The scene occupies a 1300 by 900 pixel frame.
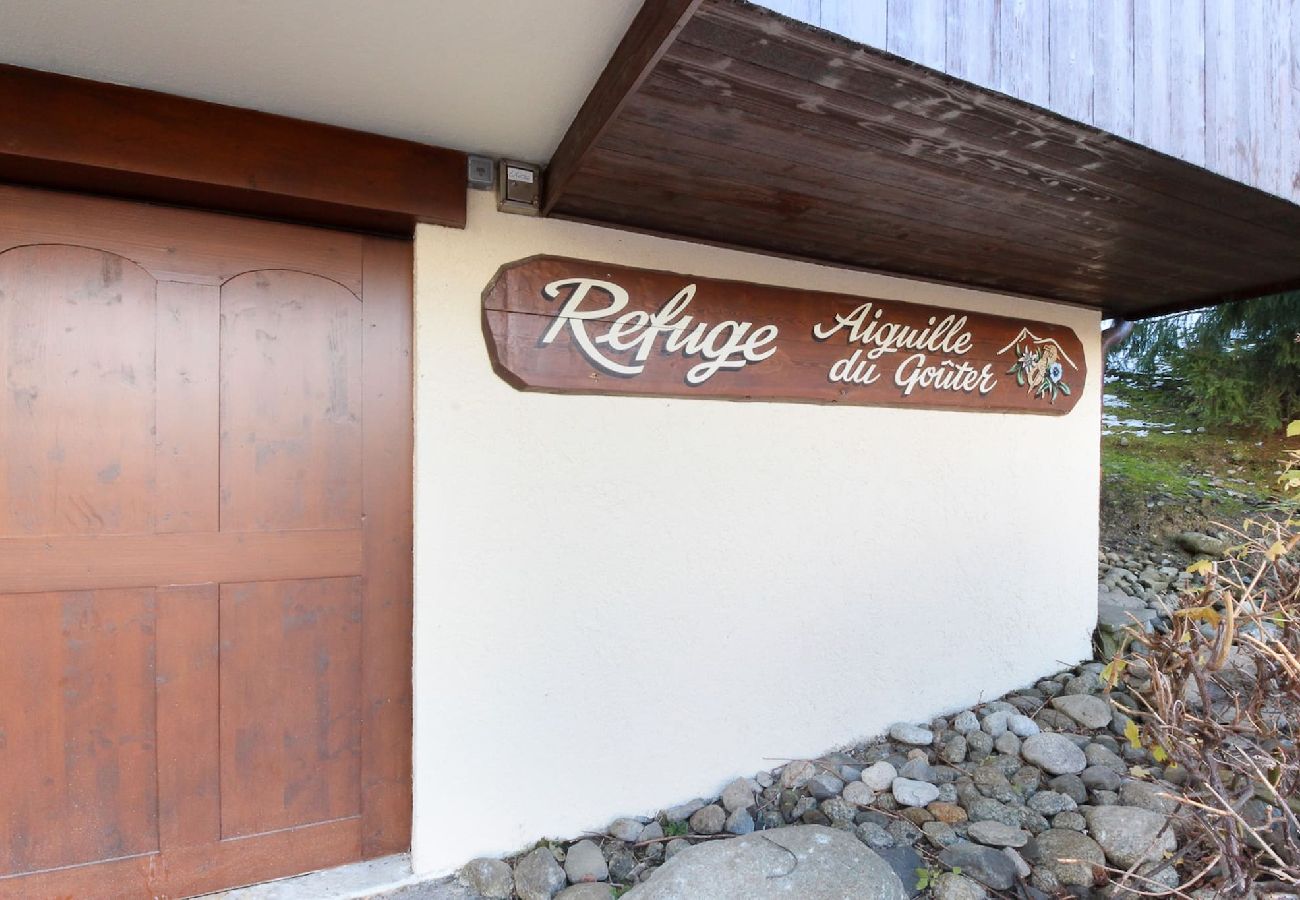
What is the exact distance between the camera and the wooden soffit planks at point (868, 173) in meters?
1.34

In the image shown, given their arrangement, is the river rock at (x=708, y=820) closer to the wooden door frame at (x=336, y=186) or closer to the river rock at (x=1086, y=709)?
the wooden door frame at (x=336, y=186)

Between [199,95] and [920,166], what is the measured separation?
79.6 inches

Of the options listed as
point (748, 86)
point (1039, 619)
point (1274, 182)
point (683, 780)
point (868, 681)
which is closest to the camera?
point (748, 86)

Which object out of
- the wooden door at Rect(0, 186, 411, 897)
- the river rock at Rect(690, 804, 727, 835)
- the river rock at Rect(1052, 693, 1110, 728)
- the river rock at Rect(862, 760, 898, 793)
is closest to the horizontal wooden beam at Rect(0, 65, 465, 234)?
the wooden door at Rect(0, 186, 411, 897)

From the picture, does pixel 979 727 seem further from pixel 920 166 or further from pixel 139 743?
pixel 139 743

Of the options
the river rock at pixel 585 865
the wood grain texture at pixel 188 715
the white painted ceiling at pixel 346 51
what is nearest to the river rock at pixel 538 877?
the river rock at pixel 585 865

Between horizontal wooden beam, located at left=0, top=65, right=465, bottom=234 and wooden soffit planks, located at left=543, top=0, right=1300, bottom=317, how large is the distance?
449 mm

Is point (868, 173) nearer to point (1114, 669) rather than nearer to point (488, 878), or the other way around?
point (1114, 669)

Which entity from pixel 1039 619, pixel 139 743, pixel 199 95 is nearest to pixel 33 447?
pixel 139 743

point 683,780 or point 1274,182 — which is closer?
point 1274,182

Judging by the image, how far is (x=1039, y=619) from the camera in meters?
3.24

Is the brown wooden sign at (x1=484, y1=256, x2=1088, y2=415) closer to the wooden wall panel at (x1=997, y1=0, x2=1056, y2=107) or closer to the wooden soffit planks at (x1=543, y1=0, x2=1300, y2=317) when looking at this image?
the wooden soffit planks at (x1=543, y1=0, x2=1300, y2=317)

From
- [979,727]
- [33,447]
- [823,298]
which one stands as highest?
[823,298]

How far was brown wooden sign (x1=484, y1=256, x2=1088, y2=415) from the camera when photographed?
6.70 feet
